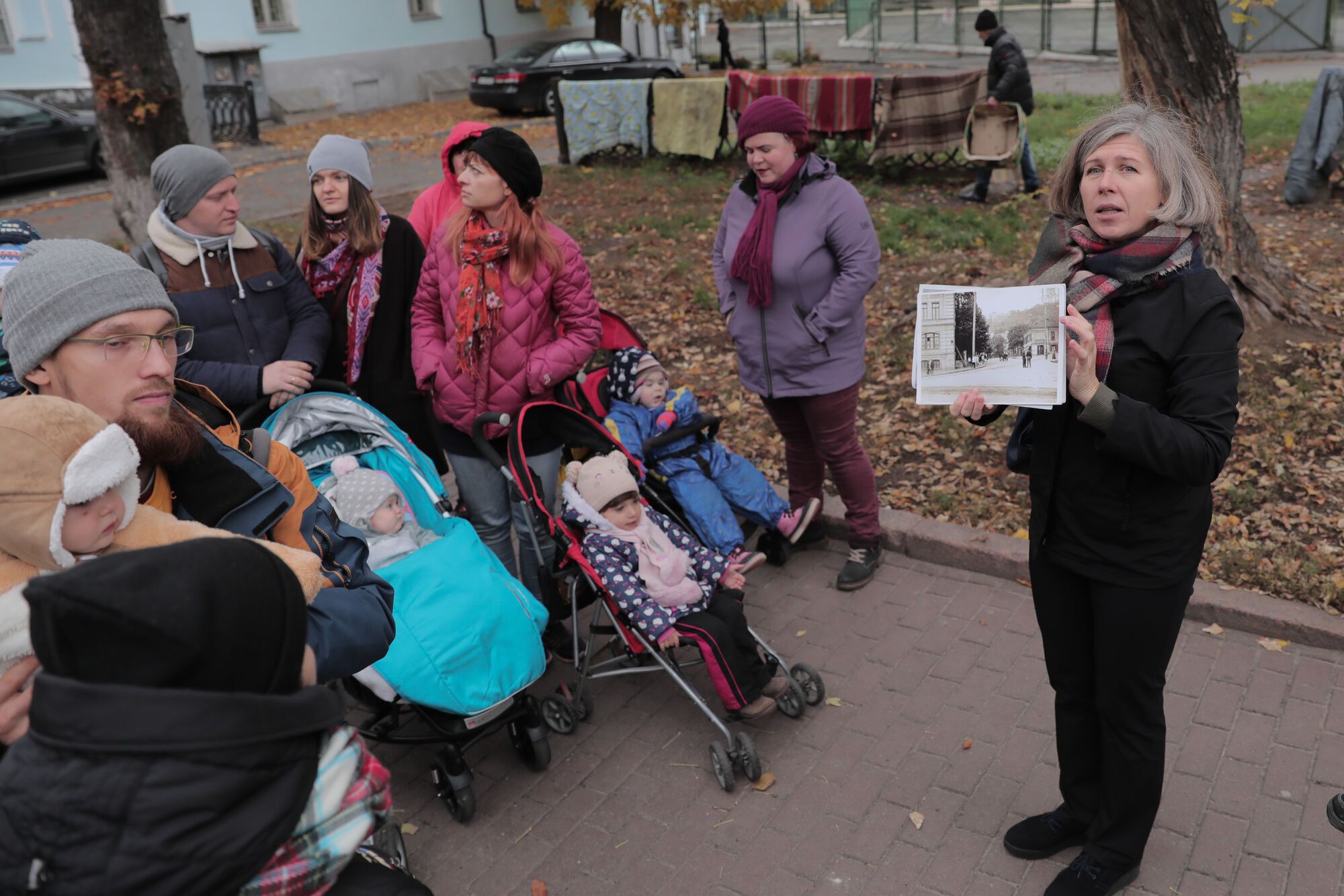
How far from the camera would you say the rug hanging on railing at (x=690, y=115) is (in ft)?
46.3

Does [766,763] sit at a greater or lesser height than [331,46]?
lesser

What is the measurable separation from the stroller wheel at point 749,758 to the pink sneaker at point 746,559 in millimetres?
733

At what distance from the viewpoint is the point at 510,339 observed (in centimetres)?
434

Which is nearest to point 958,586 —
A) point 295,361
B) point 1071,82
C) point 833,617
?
point 833,617

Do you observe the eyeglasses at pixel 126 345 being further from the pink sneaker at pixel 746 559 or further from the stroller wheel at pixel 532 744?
the pink sneaker at pixel 746 559

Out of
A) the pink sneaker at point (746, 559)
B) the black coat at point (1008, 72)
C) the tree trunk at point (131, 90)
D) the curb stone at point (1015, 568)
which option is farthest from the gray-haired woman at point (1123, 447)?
the black coat at point (1008, 72)

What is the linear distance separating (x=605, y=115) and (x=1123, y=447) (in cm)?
1328

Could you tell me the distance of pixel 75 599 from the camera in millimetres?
1425

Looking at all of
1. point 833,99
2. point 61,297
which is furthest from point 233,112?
point 61,297

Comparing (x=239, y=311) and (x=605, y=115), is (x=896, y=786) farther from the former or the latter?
(x=605, y=115)

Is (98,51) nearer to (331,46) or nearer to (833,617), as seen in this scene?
(833,617)

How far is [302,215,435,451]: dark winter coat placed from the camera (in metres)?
4.67

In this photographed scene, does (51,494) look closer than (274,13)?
Yes

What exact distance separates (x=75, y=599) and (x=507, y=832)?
8.69 ft
